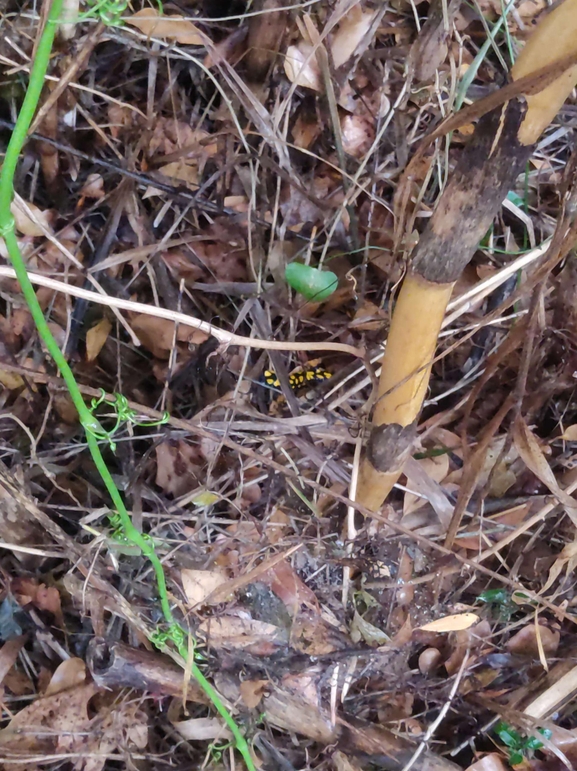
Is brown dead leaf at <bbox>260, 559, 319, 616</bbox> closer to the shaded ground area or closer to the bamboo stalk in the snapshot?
the shaded ground area

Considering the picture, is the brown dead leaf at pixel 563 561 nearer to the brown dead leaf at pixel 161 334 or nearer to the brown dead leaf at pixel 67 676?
the brown dead leaf at pixel 161 334

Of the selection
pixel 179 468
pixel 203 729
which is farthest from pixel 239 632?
pixel 179 468

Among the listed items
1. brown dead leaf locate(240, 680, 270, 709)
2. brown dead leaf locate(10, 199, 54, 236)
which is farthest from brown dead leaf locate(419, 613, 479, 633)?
brown dead leaf locate(10, 199, 54, 236)

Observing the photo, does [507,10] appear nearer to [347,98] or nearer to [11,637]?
[347,98]

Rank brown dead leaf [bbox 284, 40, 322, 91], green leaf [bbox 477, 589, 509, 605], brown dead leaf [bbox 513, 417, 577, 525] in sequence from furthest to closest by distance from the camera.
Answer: green leaf [bbox 477, 589, 509, 605], brown dead leaf [bbox 284, 40, 322, 91], brown dead leaf [bbox 513, 417, 577, 525]

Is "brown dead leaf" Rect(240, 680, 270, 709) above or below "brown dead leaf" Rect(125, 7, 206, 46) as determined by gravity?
below

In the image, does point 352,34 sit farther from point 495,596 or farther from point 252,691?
point 252,691

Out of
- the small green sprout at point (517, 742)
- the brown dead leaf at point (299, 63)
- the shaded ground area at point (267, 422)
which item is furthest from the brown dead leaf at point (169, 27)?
the small green sprout at point (517, 742)

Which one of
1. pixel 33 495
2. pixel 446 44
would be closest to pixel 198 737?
pixel 33 495
